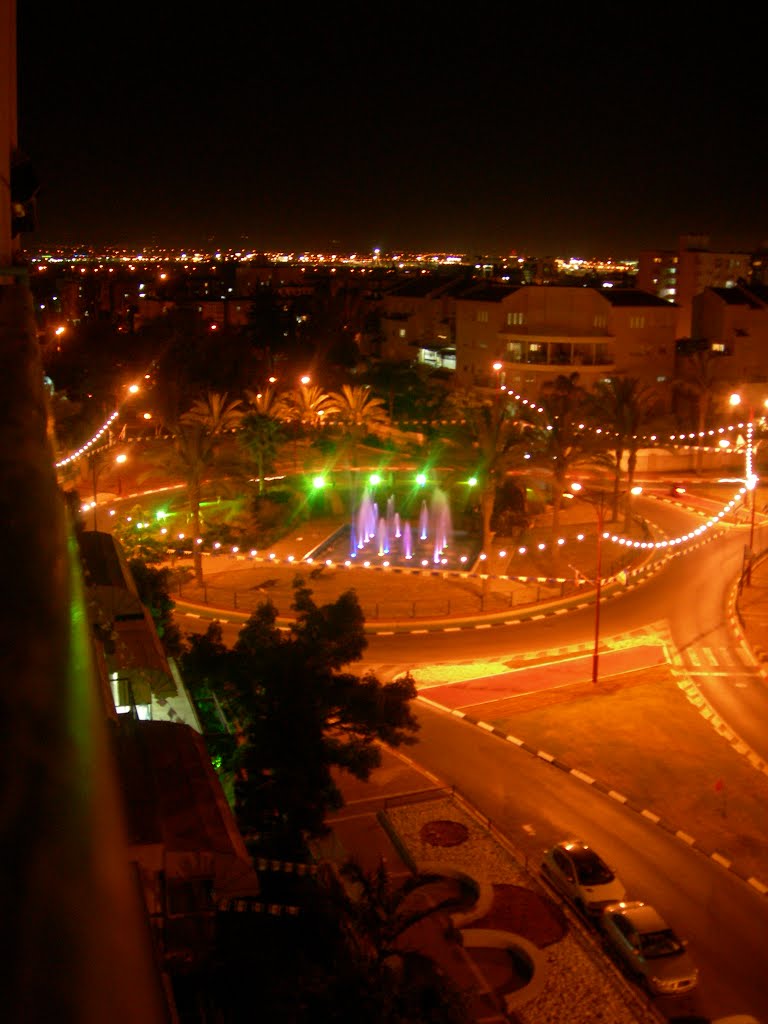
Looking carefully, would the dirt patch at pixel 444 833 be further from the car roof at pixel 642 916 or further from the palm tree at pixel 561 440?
the palm tree at pixel 561 440

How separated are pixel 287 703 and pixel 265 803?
1.04m

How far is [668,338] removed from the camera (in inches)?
1826

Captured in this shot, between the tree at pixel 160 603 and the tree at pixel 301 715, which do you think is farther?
the tree at pixel 160 603

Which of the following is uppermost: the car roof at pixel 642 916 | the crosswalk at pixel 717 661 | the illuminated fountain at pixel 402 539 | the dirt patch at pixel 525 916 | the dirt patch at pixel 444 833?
the illuminated fountain at pixel 402 539

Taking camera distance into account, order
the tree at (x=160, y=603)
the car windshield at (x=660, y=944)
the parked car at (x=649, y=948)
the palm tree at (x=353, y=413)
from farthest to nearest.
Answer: the palm tree at (x=353, y=413) < the tree at (x=160, y=603) < the car windshield at (x=660, y=944) < the parked car at (x=649, y=948)

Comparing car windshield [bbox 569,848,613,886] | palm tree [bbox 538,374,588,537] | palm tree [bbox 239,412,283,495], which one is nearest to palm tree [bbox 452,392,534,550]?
palm tree [bbox 538,374,588,537]

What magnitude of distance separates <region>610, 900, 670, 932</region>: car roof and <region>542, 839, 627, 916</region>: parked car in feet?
0.80

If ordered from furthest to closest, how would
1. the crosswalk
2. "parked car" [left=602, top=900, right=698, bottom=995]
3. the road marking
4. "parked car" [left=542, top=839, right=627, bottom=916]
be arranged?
the road marking < the crosswalk < "parked car" [left=542, top=839, right=627, bottom=916] < "parked car" [left=602, top=900, right=698, bottom=995]

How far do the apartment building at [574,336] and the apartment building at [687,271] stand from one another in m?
5.54

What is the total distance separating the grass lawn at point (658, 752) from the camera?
13203mm

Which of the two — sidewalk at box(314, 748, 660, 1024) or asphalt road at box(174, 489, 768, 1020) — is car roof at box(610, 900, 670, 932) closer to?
sidewalk at box(314, 748, 660, 1024)

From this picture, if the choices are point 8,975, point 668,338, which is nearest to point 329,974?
point 8,975

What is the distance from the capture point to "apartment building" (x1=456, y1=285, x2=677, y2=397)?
4462cm

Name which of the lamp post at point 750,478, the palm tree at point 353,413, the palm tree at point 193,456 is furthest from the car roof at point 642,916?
the palm tree at point 353,413
